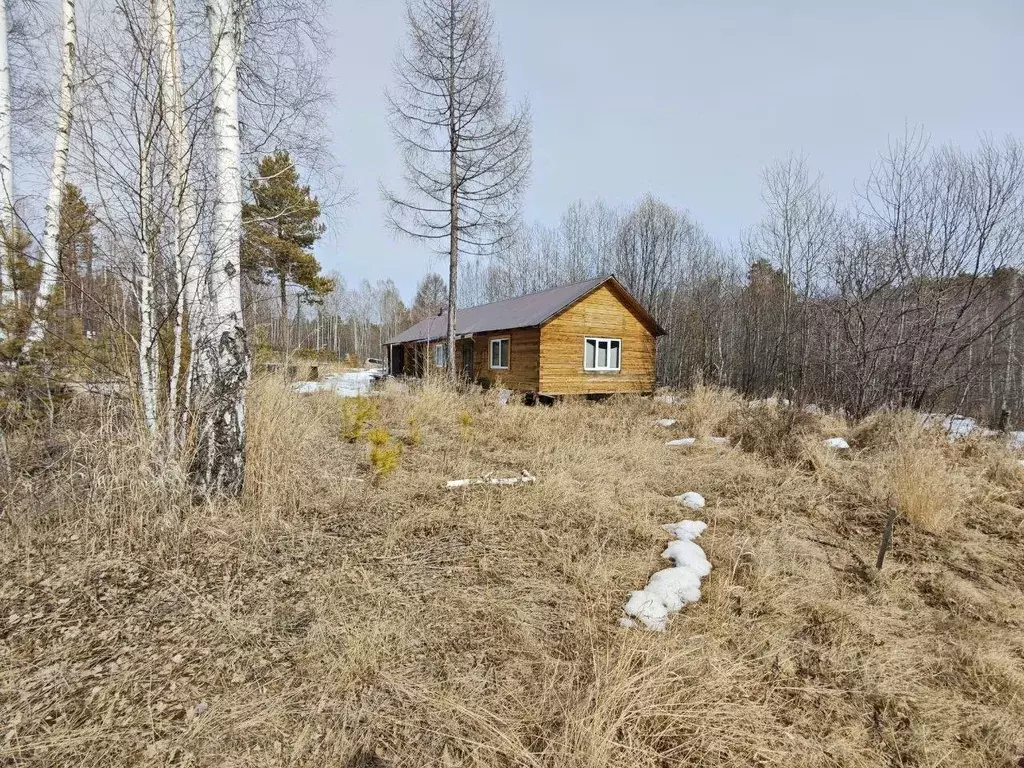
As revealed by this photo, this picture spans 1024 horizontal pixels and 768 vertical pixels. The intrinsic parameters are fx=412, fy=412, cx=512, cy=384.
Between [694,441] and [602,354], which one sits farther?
[602,354]

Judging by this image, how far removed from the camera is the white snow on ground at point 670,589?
92.9 inches

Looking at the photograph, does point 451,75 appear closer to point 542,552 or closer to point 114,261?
point 114,261

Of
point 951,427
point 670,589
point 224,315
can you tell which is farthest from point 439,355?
point 670,589

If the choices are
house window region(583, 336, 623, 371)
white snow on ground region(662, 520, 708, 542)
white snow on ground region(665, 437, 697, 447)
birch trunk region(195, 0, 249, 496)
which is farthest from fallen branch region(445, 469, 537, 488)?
house window region(583, 336, 623, 371)

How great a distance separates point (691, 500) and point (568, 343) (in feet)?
34.1

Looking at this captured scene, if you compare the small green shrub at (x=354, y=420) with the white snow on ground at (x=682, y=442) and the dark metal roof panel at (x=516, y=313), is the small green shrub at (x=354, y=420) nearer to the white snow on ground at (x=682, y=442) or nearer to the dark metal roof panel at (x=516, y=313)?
the white snow on ground at (x=682, y=442)

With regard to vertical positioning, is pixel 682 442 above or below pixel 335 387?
below

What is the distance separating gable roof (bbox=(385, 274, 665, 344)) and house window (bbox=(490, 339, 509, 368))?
545mm

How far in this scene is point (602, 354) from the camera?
1546cm

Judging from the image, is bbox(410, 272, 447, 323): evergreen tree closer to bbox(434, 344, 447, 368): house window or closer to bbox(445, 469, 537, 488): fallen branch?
bbox(434, 344, 447, 368): house window

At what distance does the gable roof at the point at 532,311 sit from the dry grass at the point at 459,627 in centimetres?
1049

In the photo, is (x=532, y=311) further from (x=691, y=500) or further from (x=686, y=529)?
(x=686, y=529)

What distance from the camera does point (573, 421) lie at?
9438 mm

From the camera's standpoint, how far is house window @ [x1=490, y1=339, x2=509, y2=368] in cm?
1561
